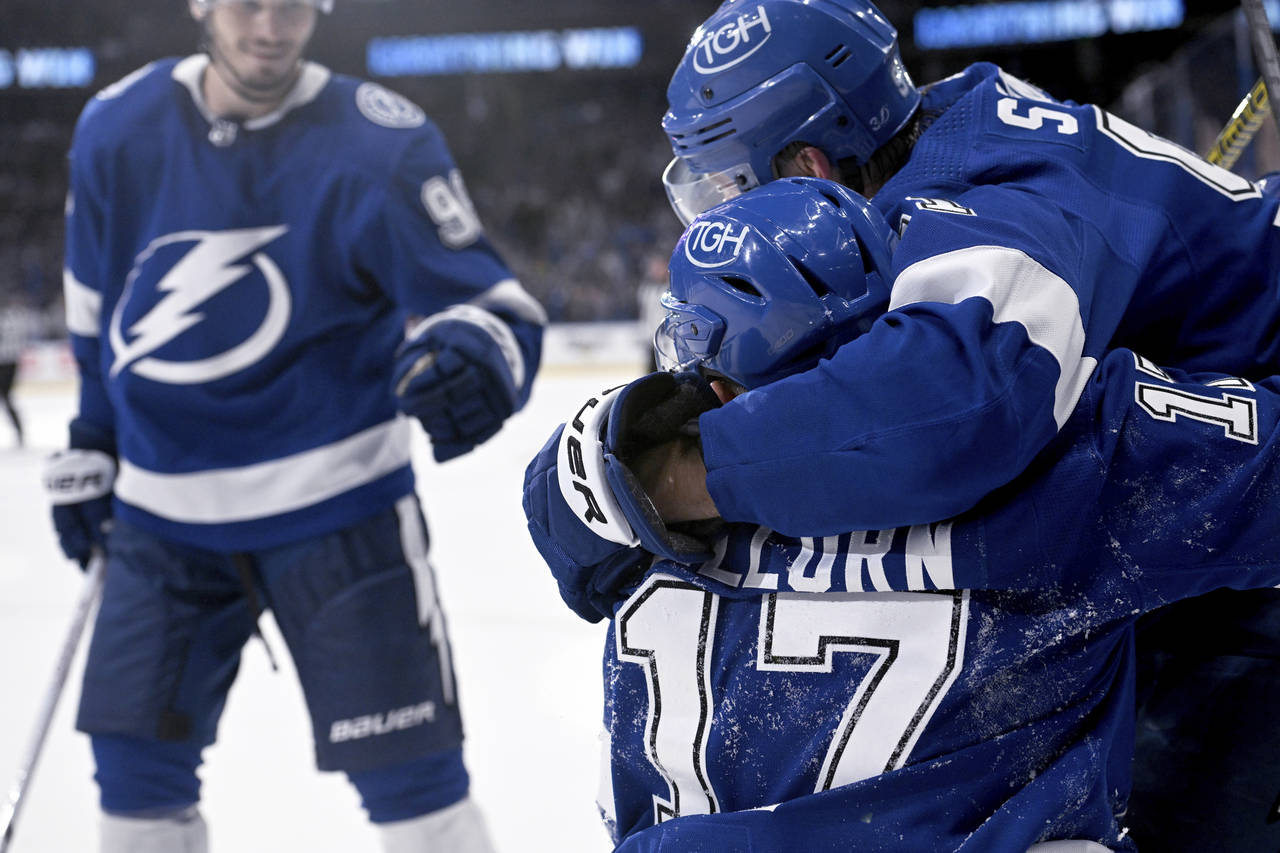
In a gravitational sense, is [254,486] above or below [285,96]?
below

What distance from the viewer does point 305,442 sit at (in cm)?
198

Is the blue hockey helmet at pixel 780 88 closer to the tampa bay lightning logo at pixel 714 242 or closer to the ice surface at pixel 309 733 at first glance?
the tampa bay lightning logo at pixel 714 242

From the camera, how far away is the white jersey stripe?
1948 mm

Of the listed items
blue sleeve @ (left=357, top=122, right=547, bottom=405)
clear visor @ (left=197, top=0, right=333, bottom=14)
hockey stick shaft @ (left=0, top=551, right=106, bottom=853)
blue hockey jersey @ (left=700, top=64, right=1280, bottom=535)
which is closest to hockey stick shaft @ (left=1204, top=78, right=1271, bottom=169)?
blue hockey jersey @ (left=700, top=64, right=1280, bottom=535)

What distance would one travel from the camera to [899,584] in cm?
97

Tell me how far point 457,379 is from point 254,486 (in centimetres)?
43

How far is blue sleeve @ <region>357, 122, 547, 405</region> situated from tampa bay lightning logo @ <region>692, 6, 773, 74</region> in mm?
724

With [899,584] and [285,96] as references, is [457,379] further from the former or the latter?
[899,584]

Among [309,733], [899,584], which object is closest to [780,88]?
[899,584]

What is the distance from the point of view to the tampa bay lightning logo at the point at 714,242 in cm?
98

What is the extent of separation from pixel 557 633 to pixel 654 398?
2.59 m

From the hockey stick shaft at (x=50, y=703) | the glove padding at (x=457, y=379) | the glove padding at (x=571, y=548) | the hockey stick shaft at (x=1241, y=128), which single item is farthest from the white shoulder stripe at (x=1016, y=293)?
the hockey stick shaft at (x=50, y=703)

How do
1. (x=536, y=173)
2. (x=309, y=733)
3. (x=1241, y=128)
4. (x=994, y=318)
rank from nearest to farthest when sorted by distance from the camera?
1. (x=994, y=318)
2. (x=1241, y=128)
3. (x=309, y=733)
4. (x=536, y=173)

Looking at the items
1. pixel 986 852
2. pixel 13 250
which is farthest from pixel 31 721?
pixel 13 250
